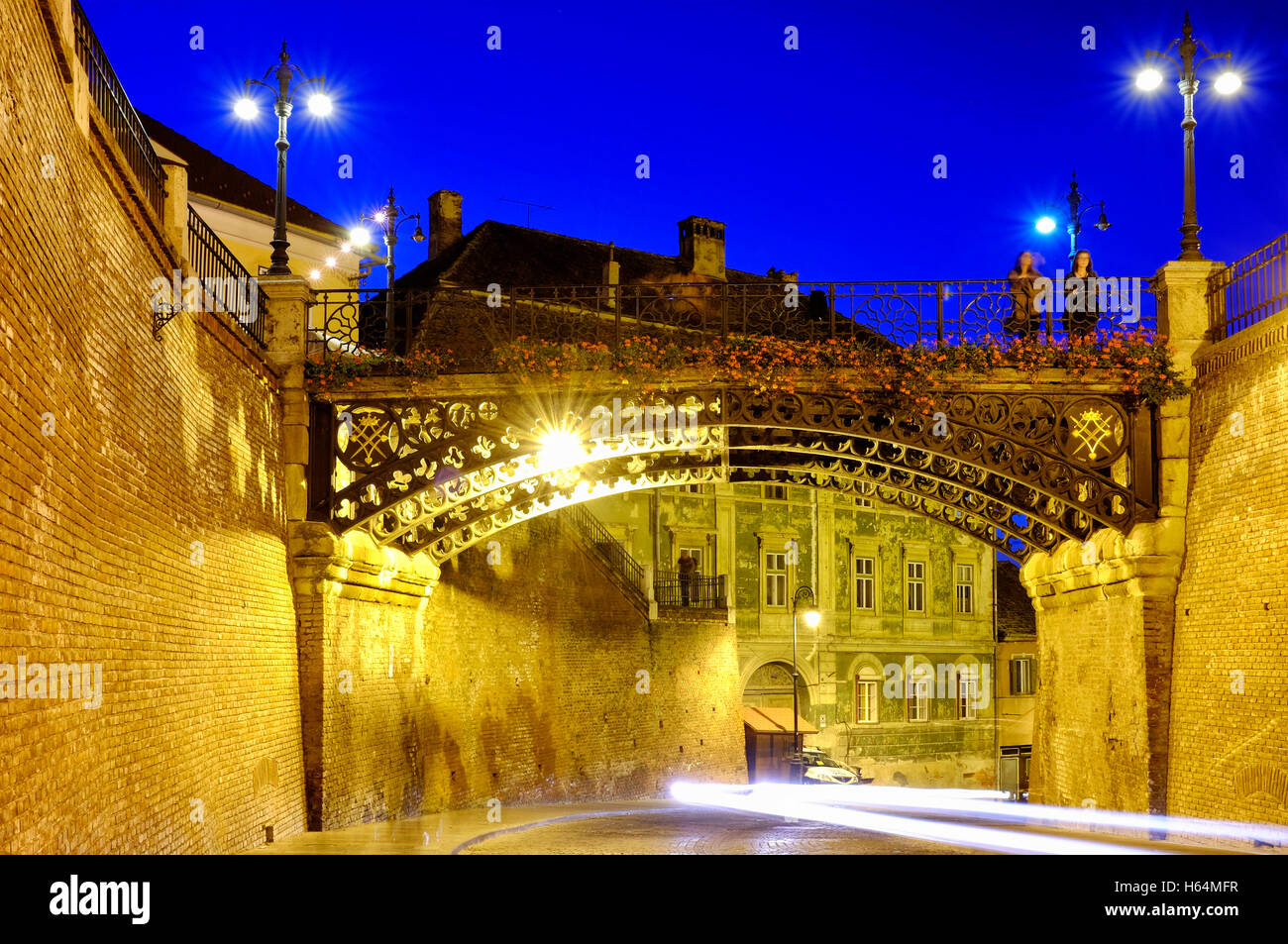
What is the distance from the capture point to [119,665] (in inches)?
431

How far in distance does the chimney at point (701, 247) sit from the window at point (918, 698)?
57.3ft

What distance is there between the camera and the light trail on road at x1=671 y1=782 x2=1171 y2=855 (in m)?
15.2

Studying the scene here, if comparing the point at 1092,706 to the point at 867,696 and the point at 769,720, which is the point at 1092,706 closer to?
the point at 769,720

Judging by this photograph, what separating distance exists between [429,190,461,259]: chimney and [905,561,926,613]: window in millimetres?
21703

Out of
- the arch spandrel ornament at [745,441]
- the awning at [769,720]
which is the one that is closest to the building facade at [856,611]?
the awning at [769,720]

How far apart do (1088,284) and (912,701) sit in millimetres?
35093

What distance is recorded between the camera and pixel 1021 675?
56.2 m

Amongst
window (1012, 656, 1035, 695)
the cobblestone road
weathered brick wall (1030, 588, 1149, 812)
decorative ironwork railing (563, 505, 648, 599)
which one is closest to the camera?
the cobblestone road

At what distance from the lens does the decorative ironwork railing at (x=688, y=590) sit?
133 feet

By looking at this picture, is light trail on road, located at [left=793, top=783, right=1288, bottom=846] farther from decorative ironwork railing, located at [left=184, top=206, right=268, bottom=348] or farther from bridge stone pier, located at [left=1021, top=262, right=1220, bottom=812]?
decorative ironwork railing, located at [left=184, top=206, right=268, bottom=348]

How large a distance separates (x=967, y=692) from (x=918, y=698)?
3.17 m

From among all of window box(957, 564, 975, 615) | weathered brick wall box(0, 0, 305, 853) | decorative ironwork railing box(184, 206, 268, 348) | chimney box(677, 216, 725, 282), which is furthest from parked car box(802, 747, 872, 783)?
decorative ironwork railing box(184, 206, 268, 348)

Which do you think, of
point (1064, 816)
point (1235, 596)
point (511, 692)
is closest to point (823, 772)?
point (511, 692)
